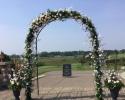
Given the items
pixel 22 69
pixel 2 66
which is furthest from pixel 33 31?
pixel 2 66

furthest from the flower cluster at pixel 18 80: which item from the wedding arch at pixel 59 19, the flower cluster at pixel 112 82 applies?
the flower cluster at pixel 112 82

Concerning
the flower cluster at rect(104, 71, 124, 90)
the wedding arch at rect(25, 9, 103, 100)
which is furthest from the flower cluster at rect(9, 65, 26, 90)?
the flower cluster at rect(104, 71, 124, 90)

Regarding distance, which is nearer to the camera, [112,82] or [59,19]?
[112,82]

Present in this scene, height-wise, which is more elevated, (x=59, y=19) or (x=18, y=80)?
(x=59, y=19)

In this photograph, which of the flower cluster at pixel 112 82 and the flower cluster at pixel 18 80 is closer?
the flower cluster at pixel 112 82

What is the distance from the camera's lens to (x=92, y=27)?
56.8ft

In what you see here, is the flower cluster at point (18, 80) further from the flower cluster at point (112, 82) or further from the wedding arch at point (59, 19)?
the flower cluster at point (112, 82)

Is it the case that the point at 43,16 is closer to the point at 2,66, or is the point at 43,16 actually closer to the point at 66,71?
the point at 2,66

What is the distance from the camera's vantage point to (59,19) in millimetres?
18344

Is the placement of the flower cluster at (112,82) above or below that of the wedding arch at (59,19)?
below

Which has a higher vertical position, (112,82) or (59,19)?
(59,19)

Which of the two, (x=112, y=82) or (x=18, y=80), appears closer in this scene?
(x=112, y=82)

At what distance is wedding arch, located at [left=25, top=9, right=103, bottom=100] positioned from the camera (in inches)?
658

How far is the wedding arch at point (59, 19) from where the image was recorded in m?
16.7
